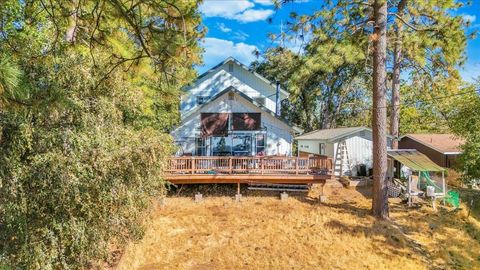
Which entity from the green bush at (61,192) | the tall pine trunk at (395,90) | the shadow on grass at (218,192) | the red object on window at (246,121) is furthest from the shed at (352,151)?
the green bush at (61,192)

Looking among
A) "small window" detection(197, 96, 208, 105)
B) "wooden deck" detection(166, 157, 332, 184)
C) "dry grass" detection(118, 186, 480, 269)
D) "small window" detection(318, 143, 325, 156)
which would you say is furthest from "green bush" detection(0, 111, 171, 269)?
"small window" detection(318, 143, 325, 156)

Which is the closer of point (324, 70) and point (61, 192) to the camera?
point (61, 192)

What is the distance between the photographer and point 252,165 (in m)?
15.2

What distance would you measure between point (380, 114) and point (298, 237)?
20.5ft

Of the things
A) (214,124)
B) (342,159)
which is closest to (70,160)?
(214,124)

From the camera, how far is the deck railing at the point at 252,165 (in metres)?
14.9

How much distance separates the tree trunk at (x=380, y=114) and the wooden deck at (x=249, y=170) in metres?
2.35

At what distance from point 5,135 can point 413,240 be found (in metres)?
12.7

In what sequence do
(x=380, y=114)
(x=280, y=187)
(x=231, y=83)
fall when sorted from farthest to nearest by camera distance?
(x=231, y=83) → (x=280, y=187) → (x=380, y=114)

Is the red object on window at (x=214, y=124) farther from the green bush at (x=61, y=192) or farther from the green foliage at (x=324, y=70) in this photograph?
the green bush at (x=61, y=192)

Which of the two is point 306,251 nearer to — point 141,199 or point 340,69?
point 141,199

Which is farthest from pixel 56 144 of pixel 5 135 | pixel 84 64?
pixel 84 64

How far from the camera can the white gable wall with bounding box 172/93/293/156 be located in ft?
58.6

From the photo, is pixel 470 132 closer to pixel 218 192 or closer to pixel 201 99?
pixel 218 192
